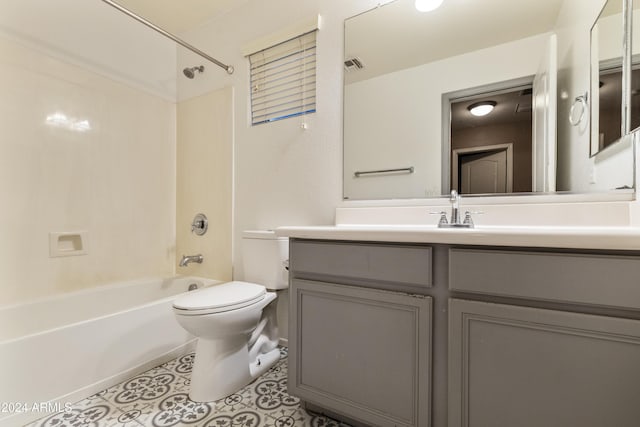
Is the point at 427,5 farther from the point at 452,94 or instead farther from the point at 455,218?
the point at 455,218

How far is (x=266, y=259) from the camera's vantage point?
A: 166cm

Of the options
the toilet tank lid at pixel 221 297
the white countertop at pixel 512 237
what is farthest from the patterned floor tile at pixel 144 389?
the white countertop at pixel 512 237

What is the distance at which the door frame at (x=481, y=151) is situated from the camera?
1.23 meters

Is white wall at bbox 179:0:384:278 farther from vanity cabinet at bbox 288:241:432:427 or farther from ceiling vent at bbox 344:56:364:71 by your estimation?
vanity cabinet at bbox 288:241:432:427

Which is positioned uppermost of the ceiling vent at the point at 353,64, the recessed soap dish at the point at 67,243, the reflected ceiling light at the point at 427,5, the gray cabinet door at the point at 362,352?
the reflected ceiling light at the point at 427,5

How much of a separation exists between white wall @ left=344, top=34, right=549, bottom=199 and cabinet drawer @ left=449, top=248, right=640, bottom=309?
2.07 ft

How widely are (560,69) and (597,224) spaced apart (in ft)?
2.18

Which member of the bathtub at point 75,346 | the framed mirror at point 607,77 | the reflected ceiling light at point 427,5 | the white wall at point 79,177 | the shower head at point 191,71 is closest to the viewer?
the framed mirror at point 607,77

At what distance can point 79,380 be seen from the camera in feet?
4.20

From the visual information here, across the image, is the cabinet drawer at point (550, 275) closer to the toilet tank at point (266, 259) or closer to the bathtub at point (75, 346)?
the toilet tank at point (266, 259)

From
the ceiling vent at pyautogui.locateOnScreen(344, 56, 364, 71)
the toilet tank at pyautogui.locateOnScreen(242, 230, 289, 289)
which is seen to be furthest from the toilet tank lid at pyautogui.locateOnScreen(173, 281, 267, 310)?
the ceiling vent at pyautogui.locateOnScreen(344, 56, 364, 71)

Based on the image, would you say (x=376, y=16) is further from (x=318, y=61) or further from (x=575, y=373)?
(x=575, y=373)

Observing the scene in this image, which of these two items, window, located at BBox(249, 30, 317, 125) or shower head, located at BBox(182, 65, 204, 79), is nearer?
window, located at BBox(249, 30, 317, 125)

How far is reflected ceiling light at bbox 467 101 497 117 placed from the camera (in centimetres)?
127
